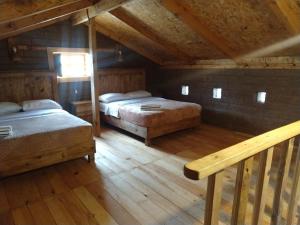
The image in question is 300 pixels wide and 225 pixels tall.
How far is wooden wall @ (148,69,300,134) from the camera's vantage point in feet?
11.6

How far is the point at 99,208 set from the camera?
2082mm

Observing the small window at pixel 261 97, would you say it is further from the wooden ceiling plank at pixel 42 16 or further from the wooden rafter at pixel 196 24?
the wooden ceiling plank at pixel 42 16

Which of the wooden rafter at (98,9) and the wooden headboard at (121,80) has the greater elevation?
the wooden rafter at (98,9)

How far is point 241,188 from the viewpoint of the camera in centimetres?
108

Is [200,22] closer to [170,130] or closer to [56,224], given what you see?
[170,130]

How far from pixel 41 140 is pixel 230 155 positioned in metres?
2.27

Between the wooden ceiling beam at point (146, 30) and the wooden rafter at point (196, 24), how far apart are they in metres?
1.01

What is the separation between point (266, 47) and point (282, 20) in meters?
0.85

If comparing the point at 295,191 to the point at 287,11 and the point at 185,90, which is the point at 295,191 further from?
the point at 185,90

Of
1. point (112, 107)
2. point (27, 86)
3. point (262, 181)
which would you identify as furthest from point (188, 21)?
point (27, 86)

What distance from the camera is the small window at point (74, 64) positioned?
15.2 ft

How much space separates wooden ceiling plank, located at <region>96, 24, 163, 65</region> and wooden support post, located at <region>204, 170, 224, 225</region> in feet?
14.5

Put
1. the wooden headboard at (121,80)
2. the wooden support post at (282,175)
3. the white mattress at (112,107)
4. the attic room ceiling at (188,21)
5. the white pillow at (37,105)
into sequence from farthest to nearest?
the wooden headboard at (121,80)
the white mattress at (112,107)
the white pillow at (37,105)
the attic room ceiling at (188,21)
the wooden support post at (282,175)

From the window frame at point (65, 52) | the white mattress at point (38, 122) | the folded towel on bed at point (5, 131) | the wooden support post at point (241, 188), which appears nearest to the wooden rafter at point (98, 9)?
the window frame at point (65, 52)
